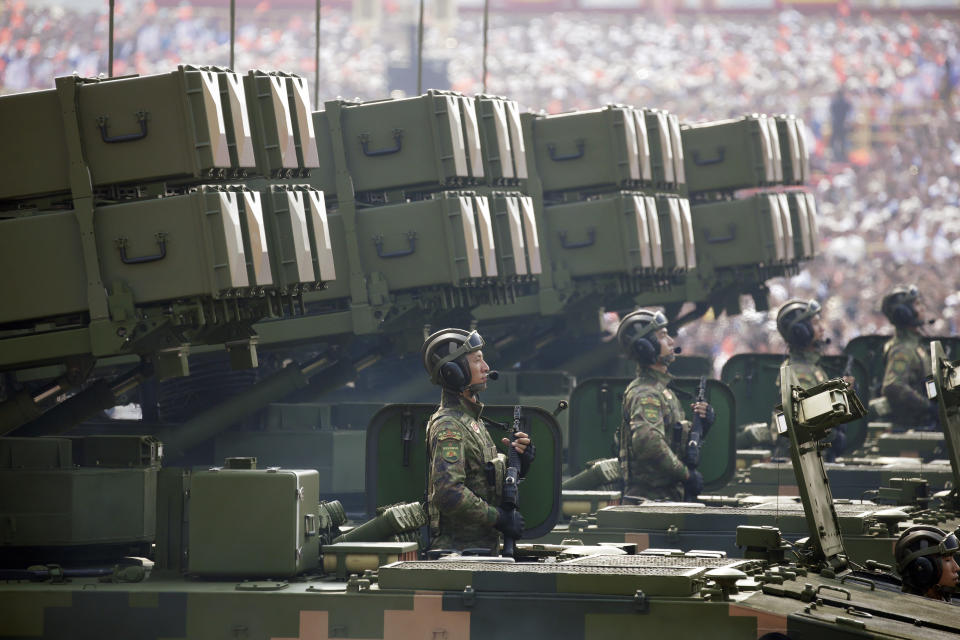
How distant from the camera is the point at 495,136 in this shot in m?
16.3

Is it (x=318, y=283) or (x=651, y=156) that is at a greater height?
(x=651, y=156)

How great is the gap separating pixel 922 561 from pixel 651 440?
4.04 meters

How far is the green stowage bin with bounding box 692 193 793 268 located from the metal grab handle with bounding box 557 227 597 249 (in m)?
3.11

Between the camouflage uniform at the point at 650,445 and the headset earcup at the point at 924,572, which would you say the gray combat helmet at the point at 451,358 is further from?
the camouflage uniform at the point at 650,445

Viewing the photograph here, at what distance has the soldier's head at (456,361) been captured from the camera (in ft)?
31.8

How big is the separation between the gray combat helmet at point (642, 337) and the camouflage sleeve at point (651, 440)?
0.41m

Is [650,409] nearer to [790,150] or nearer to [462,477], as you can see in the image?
[462,477]

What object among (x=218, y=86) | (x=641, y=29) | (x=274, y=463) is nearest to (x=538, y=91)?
(x=641, y=29)

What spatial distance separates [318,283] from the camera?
39.6 feet

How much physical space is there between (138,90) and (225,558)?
3575 mm

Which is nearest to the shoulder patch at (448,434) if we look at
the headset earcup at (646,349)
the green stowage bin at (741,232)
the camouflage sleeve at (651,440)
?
the camouflage sleeve at (651,440)

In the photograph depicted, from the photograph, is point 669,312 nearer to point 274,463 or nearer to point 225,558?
point 274,463

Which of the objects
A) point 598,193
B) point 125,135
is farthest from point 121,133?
point 598,193

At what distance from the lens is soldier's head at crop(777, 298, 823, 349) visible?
1652 cm
